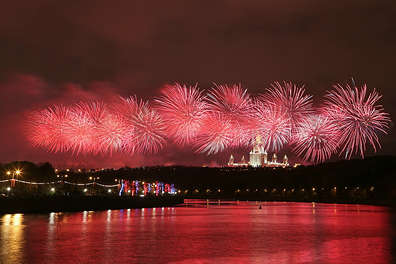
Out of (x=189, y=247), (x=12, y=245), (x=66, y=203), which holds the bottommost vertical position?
(x=189, y=247)

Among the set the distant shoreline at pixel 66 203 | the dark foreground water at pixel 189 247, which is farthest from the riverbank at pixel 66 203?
the dark foreground water at pixel 189 247

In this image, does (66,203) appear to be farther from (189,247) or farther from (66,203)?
(189,247)

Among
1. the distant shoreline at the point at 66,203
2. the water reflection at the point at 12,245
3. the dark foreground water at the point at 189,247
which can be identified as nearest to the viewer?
the water reflection at the point at 12,245

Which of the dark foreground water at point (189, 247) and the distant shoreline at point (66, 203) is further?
the distant shoreline at point (66, 203)

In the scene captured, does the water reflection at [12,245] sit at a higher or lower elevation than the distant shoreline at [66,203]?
lower

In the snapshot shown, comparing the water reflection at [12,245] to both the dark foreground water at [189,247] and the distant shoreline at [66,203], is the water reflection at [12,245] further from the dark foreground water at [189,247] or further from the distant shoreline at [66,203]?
the distant shoreline at [66,203]

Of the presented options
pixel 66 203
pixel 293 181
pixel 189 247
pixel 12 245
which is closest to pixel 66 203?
pixel 66 203

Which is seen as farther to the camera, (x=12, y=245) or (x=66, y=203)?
(x=66, y=203)

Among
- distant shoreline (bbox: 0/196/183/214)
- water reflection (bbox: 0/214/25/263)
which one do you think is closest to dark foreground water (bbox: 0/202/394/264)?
water reflection (bbox: 0/214/25/263)

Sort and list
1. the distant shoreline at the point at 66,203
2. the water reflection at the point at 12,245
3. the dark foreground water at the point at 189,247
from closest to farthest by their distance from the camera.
→ 1. the water reflection at the point at 12,245
2. the dark foreground water at the point at 189,247
3. the distant shoreline at the point at 66,203
